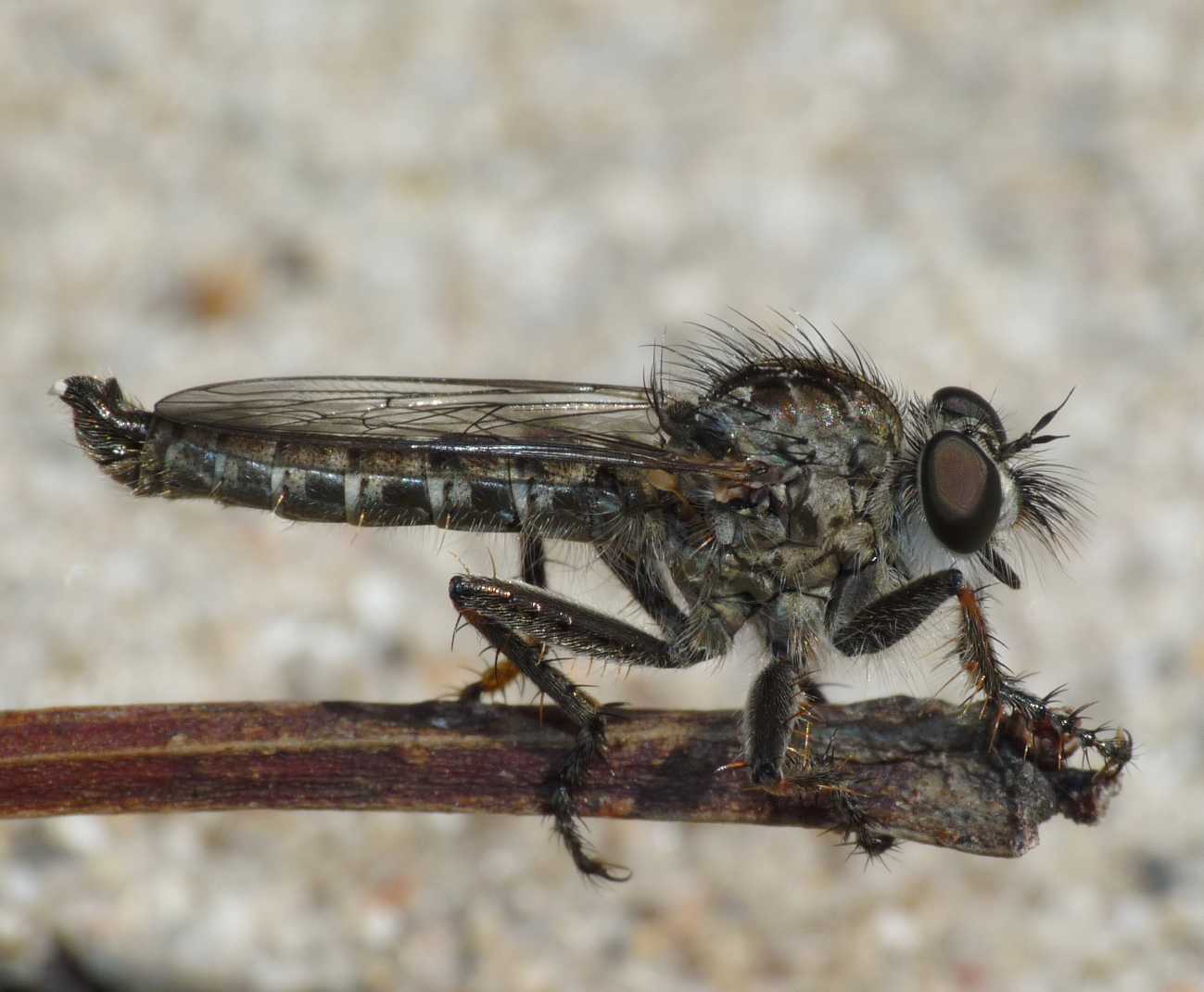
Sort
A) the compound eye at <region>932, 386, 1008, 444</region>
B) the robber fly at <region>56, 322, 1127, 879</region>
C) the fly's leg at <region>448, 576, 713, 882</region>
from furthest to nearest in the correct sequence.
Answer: the compound eye at <region>932, 386, 1008, 444</region> → the robber fly at <region>56, 322, 1127, 879</region> → the fly's leg at <region>448, 576, 713, 882</region>

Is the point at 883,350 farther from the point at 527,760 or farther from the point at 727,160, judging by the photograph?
the point at 527,760

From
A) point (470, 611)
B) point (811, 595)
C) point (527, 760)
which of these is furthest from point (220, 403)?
point (811, 595)

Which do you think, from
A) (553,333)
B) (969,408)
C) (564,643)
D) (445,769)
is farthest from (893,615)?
(553,333)

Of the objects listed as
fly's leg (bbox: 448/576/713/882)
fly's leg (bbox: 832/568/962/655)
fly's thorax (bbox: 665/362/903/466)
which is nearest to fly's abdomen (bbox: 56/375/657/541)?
fly's thorax (bbox: 665/362/903/466)

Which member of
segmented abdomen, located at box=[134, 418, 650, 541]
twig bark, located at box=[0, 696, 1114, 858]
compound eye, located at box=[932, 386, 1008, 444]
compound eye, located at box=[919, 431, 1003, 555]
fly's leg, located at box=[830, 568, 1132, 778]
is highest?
compound eye, located at box=[932, 386, 1008, 444]

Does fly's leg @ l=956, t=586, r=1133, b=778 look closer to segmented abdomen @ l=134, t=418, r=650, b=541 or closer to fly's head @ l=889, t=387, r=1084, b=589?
fly's head @ l=889, t=387, r=1084, b=589

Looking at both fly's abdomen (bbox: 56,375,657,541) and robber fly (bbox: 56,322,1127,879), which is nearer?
robber fly (bbox: 56,322,1127,879)
